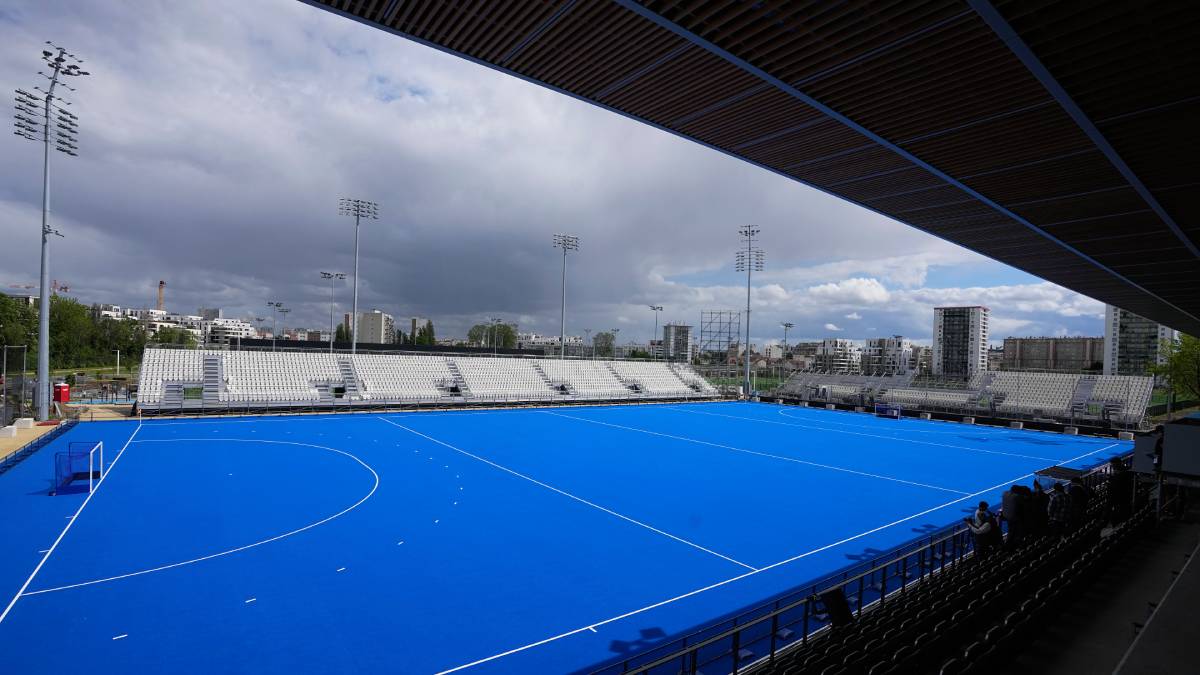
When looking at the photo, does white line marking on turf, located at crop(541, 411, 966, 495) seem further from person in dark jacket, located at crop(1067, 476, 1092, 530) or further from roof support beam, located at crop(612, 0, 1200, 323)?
roof support beam, located at crop(612, 0, 1200, 323)

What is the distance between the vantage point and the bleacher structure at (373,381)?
3347 cm

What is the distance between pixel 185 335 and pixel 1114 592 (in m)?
125

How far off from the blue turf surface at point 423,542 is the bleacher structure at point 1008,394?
19.3m

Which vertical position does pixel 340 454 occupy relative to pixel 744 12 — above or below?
below

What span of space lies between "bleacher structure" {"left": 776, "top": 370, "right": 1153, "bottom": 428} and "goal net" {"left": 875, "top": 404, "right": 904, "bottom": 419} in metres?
1.42

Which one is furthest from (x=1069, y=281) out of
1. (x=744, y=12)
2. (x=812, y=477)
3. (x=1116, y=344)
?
(x=1116, y=344)

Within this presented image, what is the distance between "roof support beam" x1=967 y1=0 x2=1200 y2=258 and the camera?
4727 mm

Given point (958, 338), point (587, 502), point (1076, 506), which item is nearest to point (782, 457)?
point (587, 502)

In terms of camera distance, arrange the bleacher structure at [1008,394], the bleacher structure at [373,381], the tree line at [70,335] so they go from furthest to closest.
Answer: the tree line at [70,335] < the bleacher structure at [1008,394] < the bleacher structure at [373,381]

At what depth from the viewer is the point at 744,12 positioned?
5137mm

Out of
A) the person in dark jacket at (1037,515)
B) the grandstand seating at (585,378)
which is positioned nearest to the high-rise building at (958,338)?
the grandstand seating at (585,378)

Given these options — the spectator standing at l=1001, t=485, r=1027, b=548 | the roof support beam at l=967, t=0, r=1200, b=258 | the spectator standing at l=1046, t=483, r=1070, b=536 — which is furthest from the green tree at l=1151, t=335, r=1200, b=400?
the roof support beam at l=967, t=0, r=1200, b=258

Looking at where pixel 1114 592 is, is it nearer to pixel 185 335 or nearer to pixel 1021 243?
pixel 1021 243

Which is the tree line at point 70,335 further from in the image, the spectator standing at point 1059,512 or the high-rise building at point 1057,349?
the high-rise building at point 1057,349
